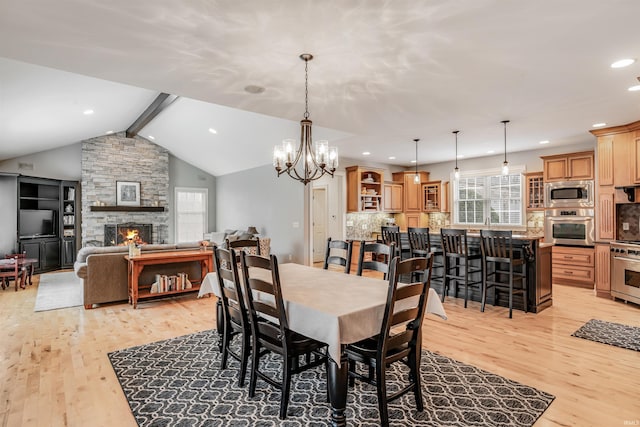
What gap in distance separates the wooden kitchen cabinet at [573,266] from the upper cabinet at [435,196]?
2840mm

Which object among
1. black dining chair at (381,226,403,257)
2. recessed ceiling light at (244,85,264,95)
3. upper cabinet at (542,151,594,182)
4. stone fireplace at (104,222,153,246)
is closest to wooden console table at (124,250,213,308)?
recessed ceiling light at (244,85,264,95)

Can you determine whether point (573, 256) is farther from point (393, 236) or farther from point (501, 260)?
point (393, 236)

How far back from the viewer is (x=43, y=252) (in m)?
7.77

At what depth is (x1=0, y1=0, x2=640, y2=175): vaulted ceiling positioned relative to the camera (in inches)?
87.7

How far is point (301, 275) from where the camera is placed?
119 inches

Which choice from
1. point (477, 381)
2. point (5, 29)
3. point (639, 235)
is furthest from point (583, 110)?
point (5, 29)

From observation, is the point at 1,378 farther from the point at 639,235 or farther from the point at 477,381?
the point at 639,235

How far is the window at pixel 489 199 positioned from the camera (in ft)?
24.6

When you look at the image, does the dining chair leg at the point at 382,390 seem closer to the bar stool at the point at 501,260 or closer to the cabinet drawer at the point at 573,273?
the bar stool at the point at 501,260

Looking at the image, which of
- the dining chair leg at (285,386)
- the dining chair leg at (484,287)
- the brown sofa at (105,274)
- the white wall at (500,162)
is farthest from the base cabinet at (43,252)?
the white wall at (500,162)

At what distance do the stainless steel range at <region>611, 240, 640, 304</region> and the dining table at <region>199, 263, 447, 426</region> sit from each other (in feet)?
13.1

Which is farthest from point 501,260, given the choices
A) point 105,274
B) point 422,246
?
point 105,274

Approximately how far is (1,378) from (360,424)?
2.83 m

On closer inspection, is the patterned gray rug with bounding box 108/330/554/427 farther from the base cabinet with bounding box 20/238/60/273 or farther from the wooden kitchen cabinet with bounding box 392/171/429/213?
the base cabinet with bounding box 20/238/60/273
